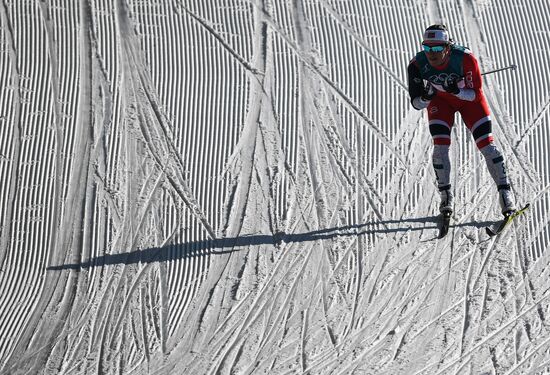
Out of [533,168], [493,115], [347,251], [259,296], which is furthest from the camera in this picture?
[493,115]

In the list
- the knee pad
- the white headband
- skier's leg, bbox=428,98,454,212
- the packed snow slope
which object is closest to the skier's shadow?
Answer: the packed snow slope

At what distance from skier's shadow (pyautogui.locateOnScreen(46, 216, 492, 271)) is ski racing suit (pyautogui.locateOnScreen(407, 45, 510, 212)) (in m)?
0.48

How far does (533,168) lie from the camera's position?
8.20m

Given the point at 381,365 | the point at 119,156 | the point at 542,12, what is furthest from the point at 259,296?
the point at 542,12

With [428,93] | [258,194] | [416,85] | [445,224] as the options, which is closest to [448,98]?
[428,93]

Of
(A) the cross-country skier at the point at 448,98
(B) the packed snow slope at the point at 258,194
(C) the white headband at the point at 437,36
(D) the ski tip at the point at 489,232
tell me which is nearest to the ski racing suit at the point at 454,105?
(A) the cross-country skier at the point at 448,98

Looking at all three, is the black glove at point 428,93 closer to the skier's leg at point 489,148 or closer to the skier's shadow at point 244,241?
the skier's leg at point 489,148

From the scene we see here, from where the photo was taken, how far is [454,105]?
7.37 metres

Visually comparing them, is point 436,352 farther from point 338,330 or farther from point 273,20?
point 273,20

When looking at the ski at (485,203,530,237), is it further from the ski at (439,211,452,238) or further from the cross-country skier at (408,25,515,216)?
the ski at (439,211,452,238)

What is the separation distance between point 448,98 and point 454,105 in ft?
0.32

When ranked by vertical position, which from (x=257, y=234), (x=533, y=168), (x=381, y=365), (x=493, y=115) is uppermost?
(x=493, y=115)

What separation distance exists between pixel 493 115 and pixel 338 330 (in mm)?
3993

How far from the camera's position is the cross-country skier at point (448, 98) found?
6.97 meters
